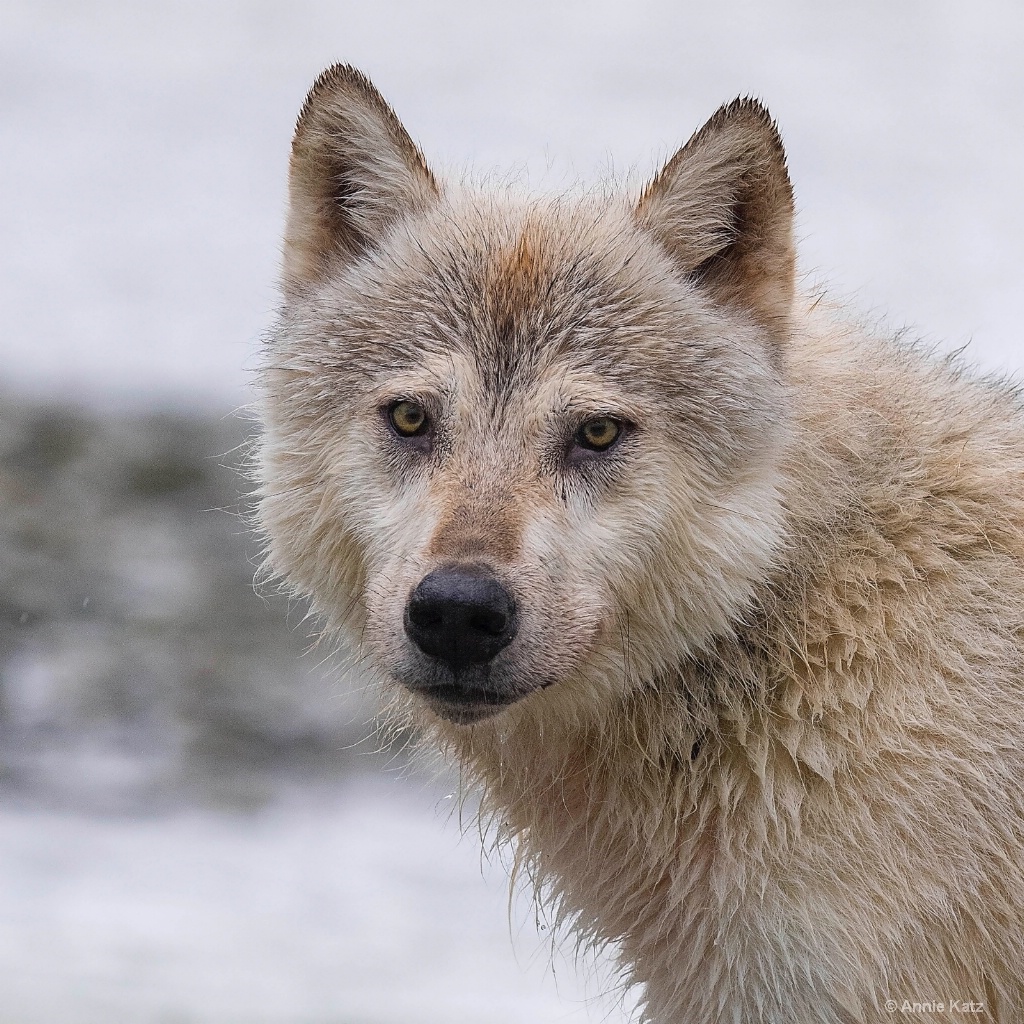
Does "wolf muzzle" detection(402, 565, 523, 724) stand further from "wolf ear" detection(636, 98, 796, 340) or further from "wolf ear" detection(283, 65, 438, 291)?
"wolf ear" detection(283, 65, 438, 291)

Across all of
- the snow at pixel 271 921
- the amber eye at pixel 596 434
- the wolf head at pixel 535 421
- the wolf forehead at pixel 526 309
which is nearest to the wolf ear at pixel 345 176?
the wolf head at pixel 535 421

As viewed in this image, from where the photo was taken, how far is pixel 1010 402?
155 inches

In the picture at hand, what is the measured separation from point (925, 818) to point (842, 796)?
0.20 meters

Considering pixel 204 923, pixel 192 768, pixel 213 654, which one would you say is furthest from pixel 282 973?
pixel 213 654

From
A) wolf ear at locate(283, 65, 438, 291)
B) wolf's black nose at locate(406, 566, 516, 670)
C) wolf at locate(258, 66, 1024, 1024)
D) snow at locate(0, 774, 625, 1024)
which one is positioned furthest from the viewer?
snow at locate(0, 774, 625, 1024)

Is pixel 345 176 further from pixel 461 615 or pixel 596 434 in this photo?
pixel 461 615

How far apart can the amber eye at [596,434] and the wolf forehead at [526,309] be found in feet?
0.37

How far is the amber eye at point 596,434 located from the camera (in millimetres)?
3336

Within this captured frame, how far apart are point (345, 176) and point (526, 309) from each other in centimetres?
80

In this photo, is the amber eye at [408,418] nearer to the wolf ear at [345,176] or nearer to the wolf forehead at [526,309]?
the wolf forehead at [526,309]

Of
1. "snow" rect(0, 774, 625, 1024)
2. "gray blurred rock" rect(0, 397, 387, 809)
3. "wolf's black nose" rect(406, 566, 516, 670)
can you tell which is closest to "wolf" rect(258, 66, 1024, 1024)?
"wolf's black nose" rect(406, 566, 516, 670)

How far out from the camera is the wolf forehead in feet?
11.2

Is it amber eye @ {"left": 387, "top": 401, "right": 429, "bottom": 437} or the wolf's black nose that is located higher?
amber eye @ {"left": 387, "top": 401, "right": 429, "bottom": 437}

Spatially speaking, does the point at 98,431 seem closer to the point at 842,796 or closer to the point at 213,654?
the point at 213,654
